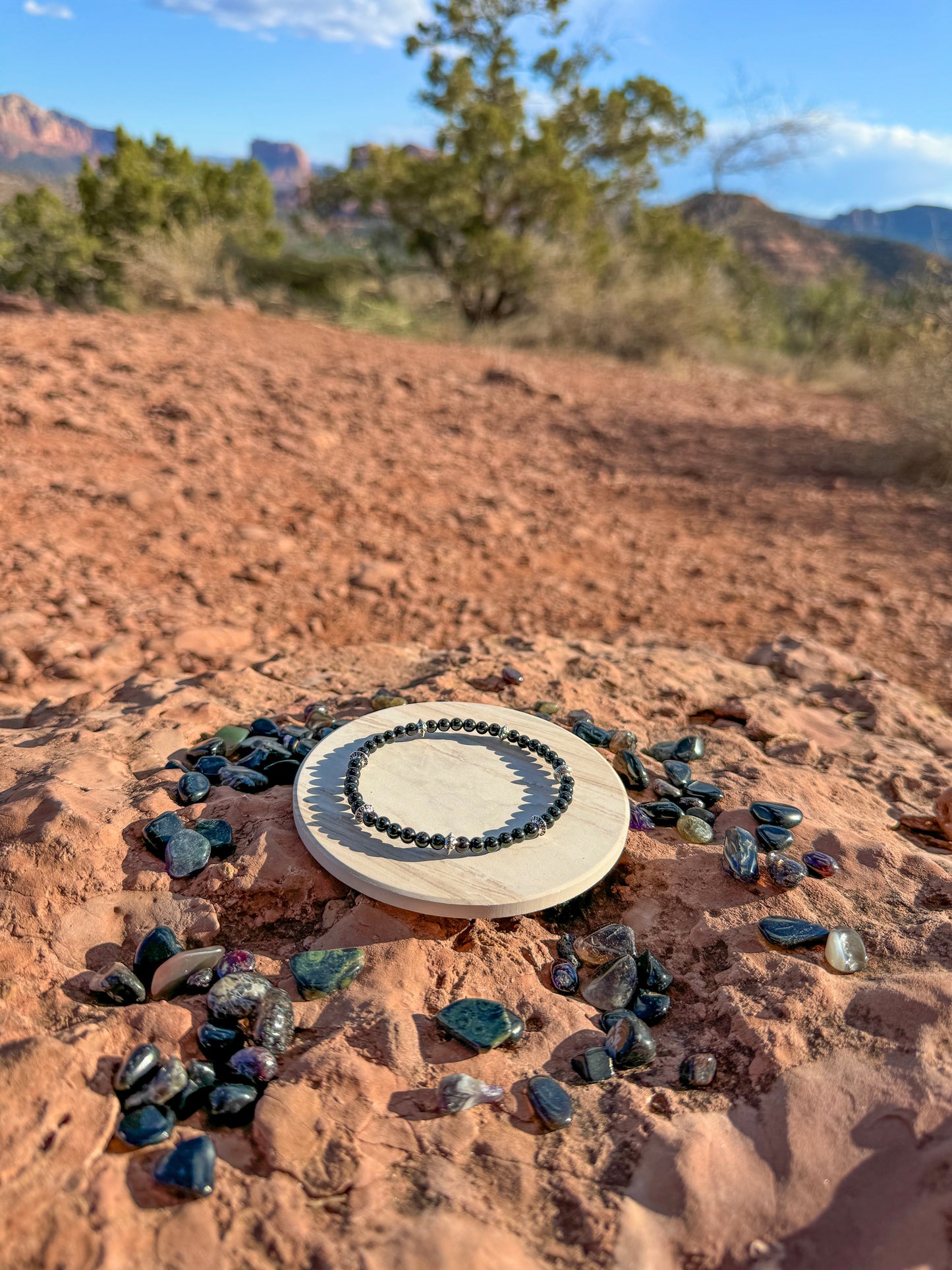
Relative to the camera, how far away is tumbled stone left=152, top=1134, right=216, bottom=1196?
118cm

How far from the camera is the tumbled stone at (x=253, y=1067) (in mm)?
1395

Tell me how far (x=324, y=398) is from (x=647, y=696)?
151 inches

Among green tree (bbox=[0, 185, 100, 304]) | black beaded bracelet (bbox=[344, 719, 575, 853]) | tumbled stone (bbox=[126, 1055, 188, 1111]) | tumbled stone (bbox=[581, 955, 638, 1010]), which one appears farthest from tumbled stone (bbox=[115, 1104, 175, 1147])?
green tree (bbox=[0, 185, 100, 304])

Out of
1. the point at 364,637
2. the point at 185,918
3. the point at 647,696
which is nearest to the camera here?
the point at 185,918

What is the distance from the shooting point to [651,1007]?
64.7 inches

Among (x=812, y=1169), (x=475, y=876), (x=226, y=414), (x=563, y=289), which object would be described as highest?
(x=563, y=289)

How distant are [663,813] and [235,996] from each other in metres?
1.17

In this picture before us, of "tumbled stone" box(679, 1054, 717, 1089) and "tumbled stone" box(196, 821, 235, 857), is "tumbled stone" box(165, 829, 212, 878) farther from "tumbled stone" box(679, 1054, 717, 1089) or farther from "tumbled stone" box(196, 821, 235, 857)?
"tumbled stone" box(679, 1054, 717, 1089)

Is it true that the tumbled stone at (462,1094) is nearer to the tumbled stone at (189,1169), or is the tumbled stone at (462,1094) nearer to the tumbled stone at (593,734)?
the tumbled stone at (189,1169)

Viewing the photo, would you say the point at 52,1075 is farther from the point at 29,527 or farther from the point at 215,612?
the point at 29,527

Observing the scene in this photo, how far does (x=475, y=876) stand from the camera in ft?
5.81

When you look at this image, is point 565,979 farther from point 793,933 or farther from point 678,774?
point 678,774

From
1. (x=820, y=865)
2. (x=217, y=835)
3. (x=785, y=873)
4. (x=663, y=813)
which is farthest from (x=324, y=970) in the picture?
(x=820, y=865)

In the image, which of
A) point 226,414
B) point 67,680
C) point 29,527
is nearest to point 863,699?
point 67,680
